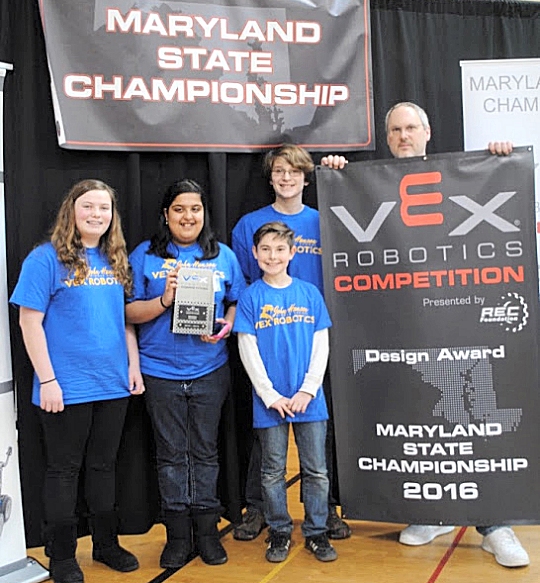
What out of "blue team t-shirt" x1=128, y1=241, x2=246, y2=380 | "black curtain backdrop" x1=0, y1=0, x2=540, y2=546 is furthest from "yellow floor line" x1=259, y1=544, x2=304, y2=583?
"blue team t-shirt" x1=128, y1=241, x2=246, y2=380

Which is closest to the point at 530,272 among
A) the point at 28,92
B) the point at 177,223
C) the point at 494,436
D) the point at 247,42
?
the point at 494,436

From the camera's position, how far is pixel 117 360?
8.70 feet

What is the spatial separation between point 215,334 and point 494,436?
1058mm

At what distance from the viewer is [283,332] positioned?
8.87ft

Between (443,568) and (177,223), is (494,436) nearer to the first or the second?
(443,568)

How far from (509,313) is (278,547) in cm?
118

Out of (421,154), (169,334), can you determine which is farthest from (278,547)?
(421,154)

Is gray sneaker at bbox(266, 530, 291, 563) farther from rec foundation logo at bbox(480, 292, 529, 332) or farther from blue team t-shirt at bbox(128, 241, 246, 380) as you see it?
rec foundation logo at bbox(480, 292, 529, 332)

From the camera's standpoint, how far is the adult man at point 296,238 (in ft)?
9.70

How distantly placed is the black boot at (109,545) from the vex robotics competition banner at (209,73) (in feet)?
4.61

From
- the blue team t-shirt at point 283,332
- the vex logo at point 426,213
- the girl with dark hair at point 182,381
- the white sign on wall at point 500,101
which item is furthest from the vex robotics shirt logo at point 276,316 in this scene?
the white sign on wall at point 500,101

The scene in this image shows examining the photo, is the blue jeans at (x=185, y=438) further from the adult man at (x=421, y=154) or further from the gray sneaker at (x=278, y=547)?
the adult man at (x=421, y=154)

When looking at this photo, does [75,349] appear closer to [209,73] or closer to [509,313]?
[209,73]

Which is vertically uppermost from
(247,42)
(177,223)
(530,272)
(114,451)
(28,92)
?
(247,42)
